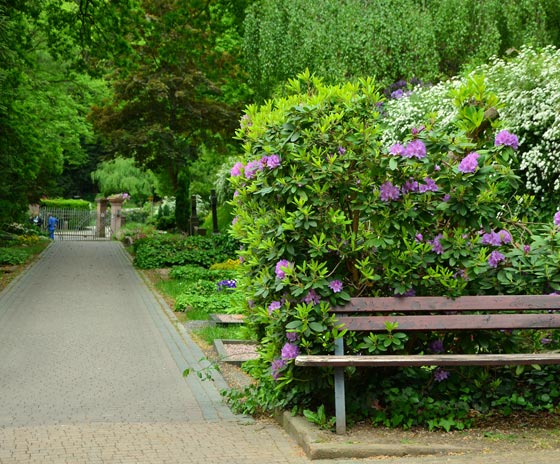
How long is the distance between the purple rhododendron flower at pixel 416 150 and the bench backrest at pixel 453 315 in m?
1.10

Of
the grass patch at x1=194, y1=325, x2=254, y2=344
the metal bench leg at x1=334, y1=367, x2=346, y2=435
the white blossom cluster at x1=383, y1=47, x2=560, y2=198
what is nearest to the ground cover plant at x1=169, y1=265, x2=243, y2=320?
the grass patch at x1=194, y1=325, x2=254, y2=344

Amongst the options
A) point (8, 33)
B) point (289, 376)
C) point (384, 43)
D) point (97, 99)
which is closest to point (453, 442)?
point (289, 376)

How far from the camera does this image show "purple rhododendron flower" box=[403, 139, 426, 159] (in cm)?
601

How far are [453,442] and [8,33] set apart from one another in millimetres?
14905

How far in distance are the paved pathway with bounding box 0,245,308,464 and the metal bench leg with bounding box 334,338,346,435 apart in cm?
40

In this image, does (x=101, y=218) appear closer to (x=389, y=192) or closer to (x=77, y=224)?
(x=77, y=224)

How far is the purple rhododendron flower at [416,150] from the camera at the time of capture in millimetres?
6008

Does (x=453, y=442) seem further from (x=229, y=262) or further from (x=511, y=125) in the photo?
(x=229, y=262)

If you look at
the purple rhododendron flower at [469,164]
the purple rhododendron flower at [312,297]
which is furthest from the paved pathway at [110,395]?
the purple rhododendron flower at [469,164]

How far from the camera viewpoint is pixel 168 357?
34.3 ft

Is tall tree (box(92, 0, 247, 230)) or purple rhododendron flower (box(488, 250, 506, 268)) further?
tall tree (box(92, 0, 247, 230))

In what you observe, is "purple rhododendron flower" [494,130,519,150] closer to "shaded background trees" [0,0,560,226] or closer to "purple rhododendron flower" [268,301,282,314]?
"purple rhododendron flower" [268,301,282,314]

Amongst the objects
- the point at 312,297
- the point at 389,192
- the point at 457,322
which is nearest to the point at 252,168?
the point at 389,192

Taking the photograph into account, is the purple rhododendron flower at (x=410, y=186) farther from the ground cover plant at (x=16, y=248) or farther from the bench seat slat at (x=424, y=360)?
the ground cover plant at (x=16, y=248)
